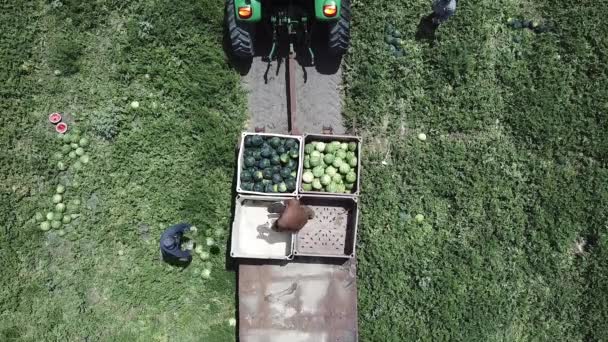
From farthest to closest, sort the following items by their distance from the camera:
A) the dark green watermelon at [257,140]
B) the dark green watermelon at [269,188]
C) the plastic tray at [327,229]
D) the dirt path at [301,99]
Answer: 1. the dirt path at [301,99]
2. the plastic tray at [327,229]
3. the dark green watermelon at [257,140]
4. the dark green watermelon at [269,188]

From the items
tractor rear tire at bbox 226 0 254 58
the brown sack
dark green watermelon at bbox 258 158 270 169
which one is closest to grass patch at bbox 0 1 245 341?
tractor rear tire at bbox 226 0 254 58

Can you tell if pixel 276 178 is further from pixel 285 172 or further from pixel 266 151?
pixel 266 151

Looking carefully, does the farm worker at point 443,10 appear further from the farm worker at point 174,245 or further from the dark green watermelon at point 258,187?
the farm worker at point 174,245

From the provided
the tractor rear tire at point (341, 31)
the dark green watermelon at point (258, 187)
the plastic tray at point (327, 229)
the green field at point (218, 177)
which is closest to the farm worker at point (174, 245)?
the green field at point (218, 177)

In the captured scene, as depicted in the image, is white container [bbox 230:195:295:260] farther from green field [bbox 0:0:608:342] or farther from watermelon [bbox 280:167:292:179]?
green field [bbox 0:0:608:342]

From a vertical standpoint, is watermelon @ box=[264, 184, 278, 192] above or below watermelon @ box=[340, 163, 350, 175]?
below

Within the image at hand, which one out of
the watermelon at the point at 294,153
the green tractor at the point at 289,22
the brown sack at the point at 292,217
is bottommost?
the brown sack at the point at 292,217

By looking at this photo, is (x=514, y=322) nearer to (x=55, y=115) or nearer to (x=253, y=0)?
(x=253, y=0)
